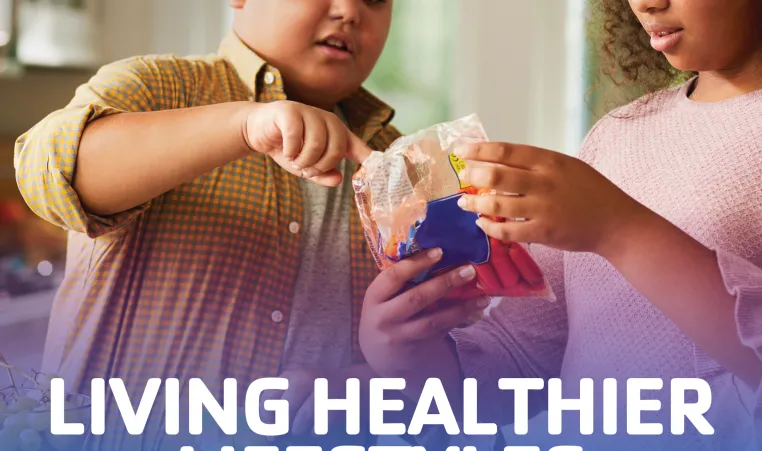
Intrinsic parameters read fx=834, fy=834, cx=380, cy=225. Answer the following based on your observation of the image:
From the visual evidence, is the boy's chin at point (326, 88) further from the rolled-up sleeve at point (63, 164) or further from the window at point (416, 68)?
the window at point (416, 68)

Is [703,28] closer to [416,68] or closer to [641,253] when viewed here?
[641,253]

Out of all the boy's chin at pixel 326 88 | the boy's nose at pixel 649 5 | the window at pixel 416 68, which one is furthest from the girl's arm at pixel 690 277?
the window at pixel 416 68

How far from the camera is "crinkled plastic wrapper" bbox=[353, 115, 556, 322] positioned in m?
0.70

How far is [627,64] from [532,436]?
29.1 inches

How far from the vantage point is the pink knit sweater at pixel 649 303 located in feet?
2.43

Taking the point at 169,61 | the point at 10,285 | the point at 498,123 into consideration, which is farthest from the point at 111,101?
the point at 498,123

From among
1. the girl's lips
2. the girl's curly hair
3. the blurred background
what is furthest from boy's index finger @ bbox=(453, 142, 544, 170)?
the blurred background

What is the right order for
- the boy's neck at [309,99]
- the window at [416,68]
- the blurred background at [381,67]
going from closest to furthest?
the boy's neck at [309,99]
the blurred background at [381,67]
the window at [416,68]

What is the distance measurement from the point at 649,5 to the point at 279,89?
1.40 feet

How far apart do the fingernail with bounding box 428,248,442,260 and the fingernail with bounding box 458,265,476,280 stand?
0.10 feet

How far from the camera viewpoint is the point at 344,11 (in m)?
0.94

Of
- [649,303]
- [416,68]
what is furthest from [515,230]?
[416,68]

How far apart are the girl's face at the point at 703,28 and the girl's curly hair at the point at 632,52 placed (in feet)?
0.69

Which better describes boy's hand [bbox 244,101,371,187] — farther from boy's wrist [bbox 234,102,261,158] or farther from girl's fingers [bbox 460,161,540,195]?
girl's fingers [bbox 460,161,540,195]
